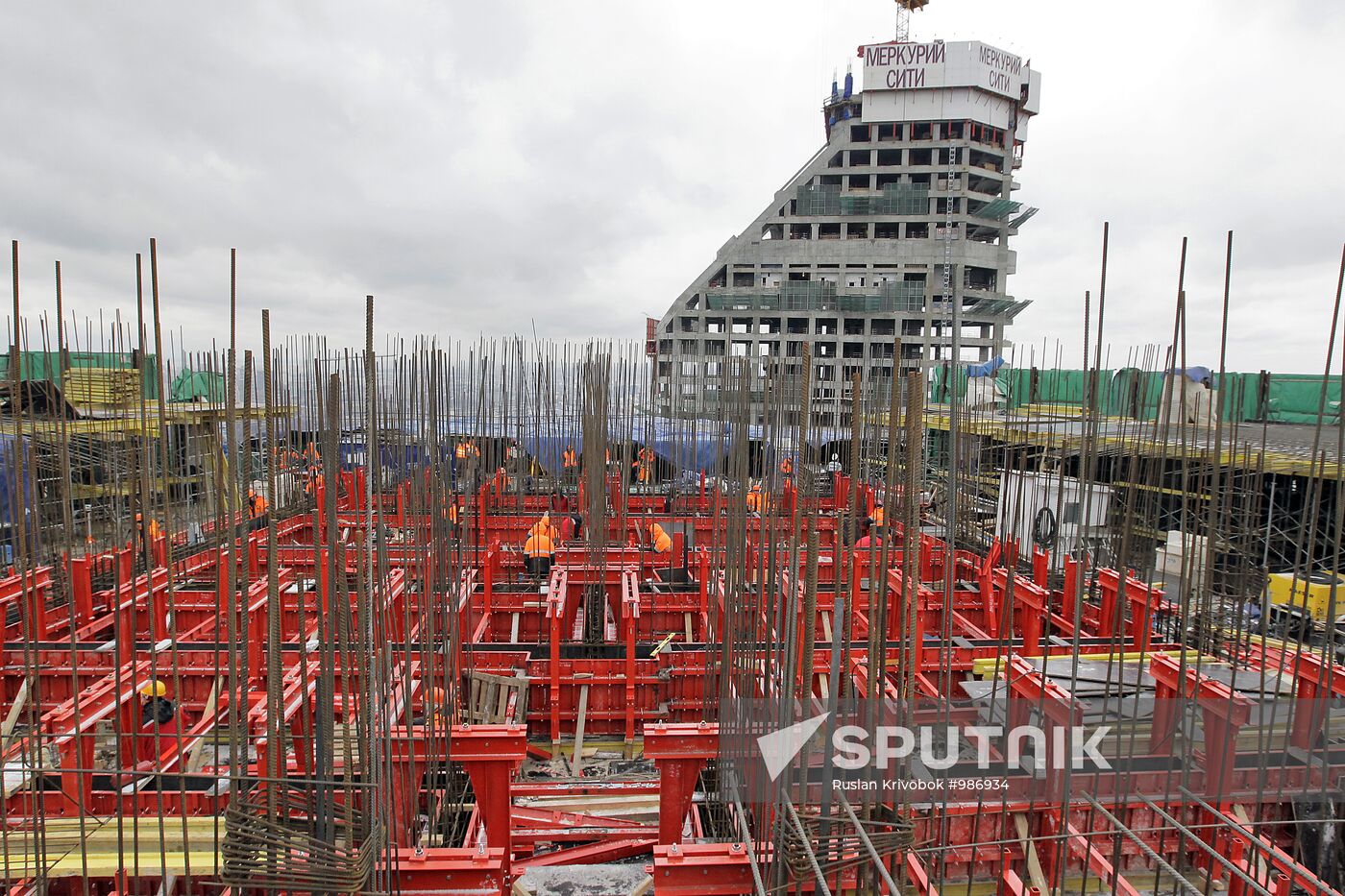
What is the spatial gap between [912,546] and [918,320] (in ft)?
126

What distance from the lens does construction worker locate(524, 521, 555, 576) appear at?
8.18 m

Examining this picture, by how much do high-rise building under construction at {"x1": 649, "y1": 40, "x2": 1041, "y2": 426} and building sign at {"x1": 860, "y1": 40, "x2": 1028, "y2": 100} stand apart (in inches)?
2.2

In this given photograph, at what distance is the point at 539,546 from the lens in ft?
27.3

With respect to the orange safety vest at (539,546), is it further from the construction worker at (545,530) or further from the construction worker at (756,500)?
the construction worker at (756,500)

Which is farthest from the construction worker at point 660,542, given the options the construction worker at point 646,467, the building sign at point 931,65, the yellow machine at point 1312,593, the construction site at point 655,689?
the building sign at point 931,65

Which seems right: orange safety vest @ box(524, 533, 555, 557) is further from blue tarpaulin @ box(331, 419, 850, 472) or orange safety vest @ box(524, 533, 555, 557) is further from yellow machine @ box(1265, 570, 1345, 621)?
yellow machine @ box(1265, 570, 1345, 621)

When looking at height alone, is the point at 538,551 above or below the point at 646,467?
below

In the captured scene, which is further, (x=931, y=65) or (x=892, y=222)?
(x=892, y=222)

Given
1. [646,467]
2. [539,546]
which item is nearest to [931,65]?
[646,467]

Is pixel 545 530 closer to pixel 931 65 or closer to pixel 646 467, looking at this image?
pixel 646 467

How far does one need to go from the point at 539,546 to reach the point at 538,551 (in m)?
0.08

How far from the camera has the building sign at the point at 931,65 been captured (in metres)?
39.0

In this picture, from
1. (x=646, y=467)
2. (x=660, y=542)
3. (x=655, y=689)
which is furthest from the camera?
(x=646, y=467)

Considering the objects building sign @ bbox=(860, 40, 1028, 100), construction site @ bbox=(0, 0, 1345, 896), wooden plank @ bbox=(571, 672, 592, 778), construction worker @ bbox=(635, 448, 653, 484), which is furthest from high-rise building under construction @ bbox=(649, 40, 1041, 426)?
wooden plank @ bbox=(571, 672, 592, 778)
